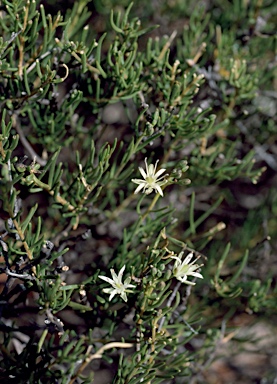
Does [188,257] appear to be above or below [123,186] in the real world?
above

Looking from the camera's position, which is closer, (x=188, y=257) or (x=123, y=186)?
(x=188, y=257)

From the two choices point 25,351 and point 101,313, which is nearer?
point 25,351

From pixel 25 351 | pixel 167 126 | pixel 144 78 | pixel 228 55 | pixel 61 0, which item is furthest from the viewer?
pixel 61 0

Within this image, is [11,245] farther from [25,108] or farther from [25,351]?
[25,108]

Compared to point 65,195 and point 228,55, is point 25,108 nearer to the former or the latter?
point 65,195

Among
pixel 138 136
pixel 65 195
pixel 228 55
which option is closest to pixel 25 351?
pixel 65 195

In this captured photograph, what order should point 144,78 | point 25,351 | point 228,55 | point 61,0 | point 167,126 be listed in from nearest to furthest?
point 25,351 → point 167,126 → point 144,78 → point 228,55 → point 61,0

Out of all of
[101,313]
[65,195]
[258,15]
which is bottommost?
[101,313]

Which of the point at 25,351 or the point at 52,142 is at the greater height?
the point at 52,142
